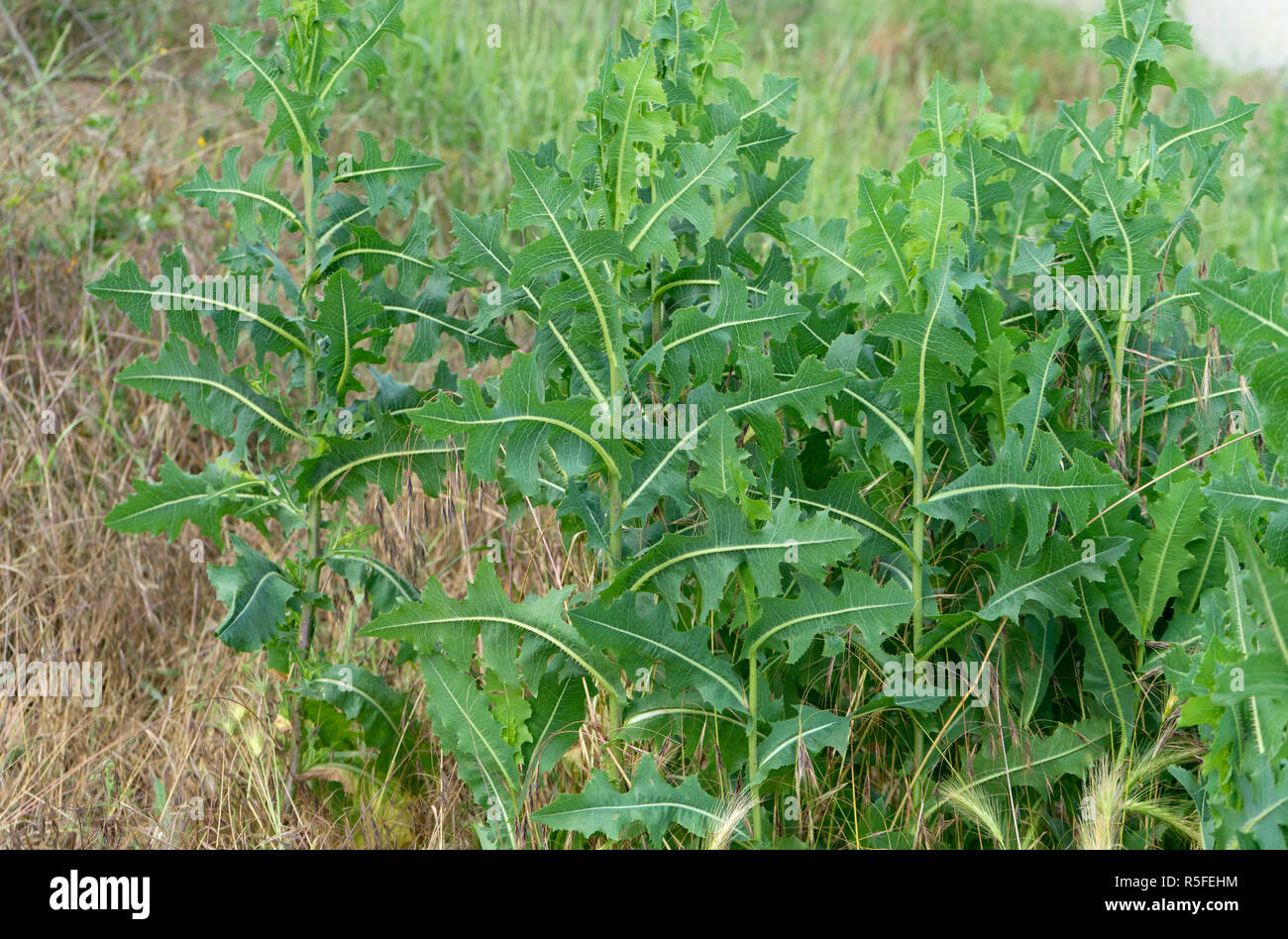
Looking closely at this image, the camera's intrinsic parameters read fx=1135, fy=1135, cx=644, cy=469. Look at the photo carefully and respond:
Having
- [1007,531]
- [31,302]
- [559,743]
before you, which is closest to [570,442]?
[559,743]

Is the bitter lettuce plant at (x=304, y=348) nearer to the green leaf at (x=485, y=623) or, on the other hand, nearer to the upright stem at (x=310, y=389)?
the upright stem at (x=310, y=389)

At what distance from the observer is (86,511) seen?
4.01 m

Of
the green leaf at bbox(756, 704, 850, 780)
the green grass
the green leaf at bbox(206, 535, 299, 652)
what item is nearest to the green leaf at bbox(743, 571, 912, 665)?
the green leaf at bbox(756, 704, 850, 780)

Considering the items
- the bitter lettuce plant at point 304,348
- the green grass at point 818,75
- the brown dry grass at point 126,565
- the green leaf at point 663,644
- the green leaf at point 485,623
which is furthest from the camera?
the green grass at point 818,75

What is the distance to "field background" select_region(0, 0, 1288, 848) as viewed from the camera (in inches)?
110

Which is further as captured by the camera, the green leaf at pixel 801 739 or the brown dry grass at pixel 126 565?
the brown dry grass at pixel 126 565

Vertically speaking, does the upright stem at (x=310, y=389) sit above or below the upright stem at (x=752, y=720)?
above

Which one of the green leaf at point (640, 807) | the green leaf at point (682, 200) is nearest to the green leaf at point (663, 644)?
the green leaf at point (640, 807)

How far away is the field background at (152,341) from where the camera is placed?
110 inches

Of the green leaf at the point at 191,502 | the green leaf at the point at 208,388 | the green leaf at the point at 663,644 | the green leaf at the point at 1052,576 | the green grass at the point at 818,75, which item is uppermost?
the green grass at the point at 818,75

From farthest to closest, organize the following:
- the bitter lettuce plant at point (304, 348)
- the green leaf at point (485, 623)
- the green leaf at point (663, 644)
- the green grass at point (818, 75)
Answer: the green grass at point (818, 75) < the bitter lettuce plant at point (304, 348) < the green leaf at point (485, 623) < the green leaf at point (663, 644)

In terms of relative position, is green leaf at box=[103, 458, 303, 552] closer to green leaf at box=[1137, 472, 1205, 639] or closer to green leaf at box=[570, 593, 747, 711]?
green leaf at box=[570, 593, 747, 711]

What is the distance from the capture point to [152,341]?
429cm

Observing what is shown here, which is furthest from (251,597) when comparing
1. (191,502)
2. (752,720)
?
(752,720)
